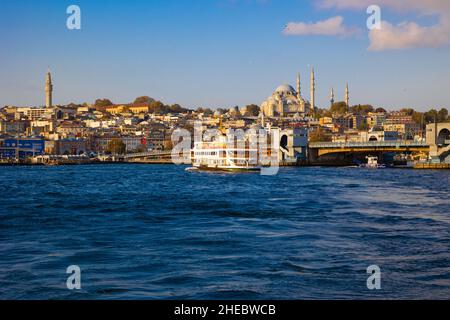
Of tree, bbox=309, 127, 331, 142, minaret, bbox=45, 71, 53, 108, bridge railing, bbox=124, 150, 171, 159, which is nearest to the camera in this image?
bridge railing, bbox=124, 150, 171, 159

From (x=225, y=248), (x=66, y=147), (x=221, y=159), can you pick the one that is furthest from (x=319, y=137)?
(x=225, y=248)

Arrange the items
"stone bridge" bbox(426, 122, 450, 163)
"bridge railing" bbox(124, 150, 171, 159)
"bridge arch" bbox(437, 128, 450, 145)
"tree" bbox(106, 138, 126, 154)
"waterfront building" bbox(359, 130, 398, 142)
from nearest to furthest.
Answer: "stone bridge" bbox(426, 122, 450, 163) < "bridge arch" bbox(437, 128, 450, 145) < "waterfront building" bbox(359, 130, 398, 142) < "bridge railing" bbox(124, 150, 171, 159) < "tree" bbox(106, 138, 126, 154)

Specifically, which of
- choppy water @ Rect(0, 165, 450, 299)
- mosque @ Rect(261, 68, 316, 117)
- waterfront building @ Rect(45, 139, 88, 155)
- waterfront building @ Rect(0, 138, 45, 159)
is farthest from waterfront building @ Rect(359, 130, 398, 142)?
choppy water @ Rect(0, 165, 450, 299)

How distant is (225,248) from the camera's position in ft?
26.3

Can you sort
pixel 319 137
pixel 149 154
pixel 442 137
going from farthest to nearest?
pixel 319 137 → pixel 149 154 → pixel 442 137

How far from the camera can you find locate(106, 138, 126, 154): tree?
5909 centimetres

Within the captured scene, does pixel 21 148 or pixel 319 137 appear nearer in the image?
pixel 21 148

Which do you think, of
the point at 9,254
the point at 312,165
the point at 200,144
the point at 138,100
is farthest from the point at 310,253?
the point at 138,100

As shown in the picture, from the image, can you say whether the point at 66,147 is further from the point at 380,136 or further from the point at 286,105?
the point at 286,105

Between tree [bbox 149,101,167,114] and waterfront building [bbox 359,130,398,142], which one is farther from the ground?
tree [bbox 149,101,167,114]

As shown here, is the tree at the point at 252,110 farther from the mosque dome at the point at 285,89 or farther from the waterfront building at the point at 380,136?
the waterfront building at the point at 380,136

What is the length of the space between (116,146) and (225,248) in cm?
5194

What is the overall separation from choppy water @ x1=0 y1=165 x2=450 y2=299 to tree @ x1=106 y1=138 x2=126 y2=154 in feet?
146

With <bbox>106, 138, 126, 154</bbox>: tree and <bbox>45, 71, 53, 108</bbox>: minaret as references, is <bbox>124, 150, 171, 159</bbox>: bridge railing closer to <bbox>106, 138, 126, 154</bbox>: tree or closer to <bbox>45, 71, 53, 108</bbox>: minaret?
<bbox>106, 138, 126, 154</bbox>: tree
